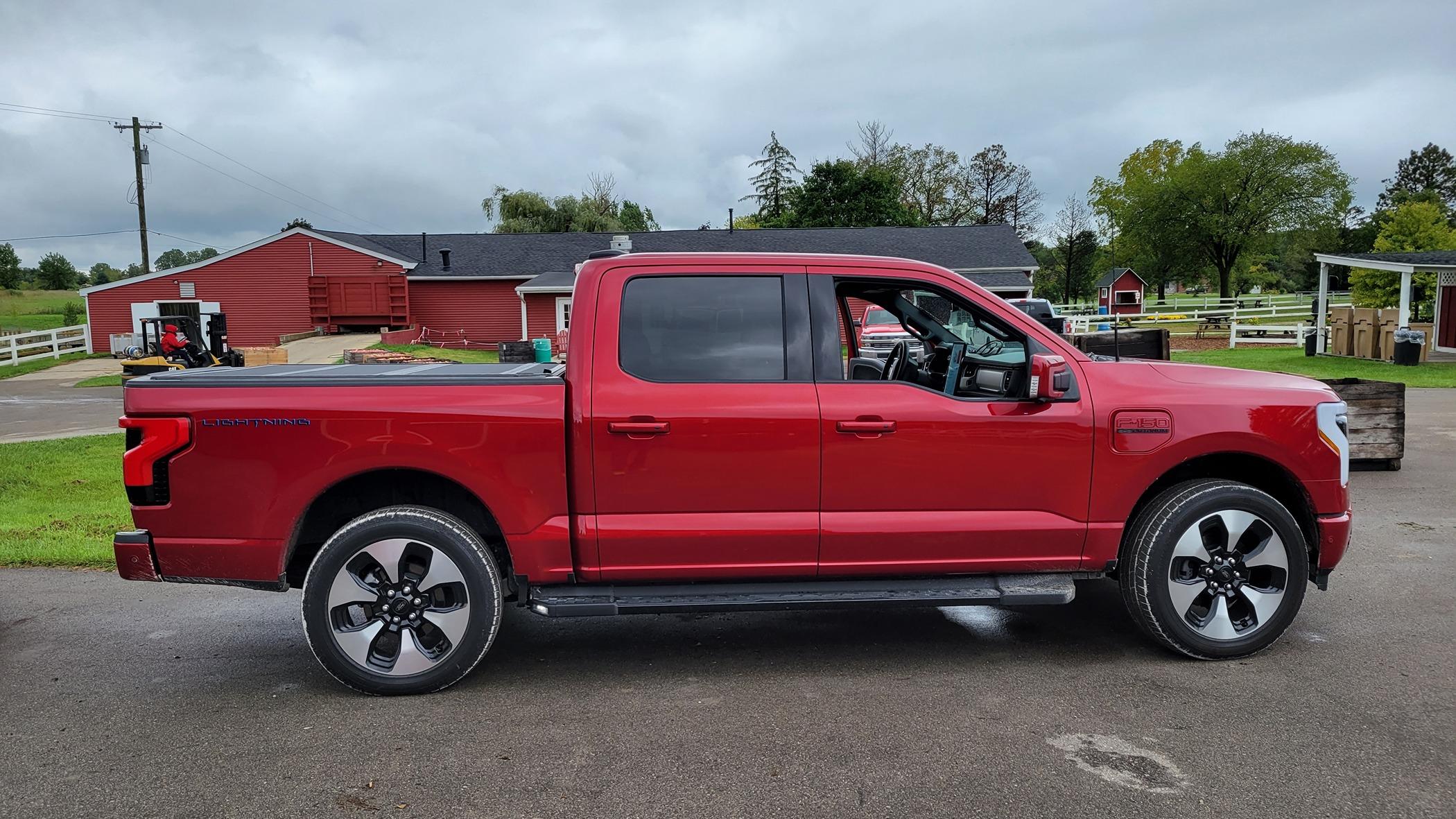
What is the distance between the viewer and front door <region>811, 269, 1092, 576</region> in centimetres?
424

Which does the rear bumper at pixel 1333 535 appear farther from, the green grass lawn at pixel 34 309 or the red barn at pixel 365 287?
the green grass lawn at pixel 34 309

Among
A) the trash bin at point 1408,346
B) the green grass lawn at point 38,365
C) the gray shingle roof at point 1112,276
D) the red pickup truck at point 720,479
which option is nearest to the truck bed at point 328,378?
the red pickup truck at point 720,479

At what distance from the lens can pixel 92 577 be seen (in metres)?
6.31

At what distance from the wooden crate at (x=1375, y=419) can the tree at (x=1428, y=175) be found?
10299cm

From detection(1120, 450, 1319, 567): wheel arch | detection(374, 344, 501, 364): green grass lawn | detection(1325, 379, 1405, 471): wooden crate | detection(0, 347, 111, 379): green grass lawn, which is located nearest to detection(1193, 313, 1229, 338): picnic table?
detection(374, 344, 501, 364): green grass lawn

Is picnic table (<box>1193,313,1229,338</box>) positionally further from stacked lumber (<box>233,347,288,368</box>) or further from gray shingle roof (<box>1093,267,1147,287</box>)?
stacked lumber (<box>233,347,288,368</box>)

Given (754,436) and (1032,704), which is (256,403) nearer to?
(754,436)

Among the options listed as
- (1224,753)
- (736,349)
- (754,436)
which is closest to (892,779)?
(1224,753)

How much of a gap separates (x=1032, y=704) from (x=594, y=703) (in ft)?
6.16

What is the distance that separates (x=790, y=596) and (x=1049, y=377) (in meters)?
1.50

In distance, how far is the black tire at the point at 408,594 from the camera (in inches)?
160

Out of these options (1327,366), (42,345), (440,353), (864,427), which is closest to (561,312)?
(440,353)

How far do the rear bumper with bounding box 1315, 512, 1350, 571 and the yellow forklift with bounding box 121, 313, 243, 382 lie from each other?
23979mm

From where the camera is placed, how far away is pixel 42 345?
34.6 metres
